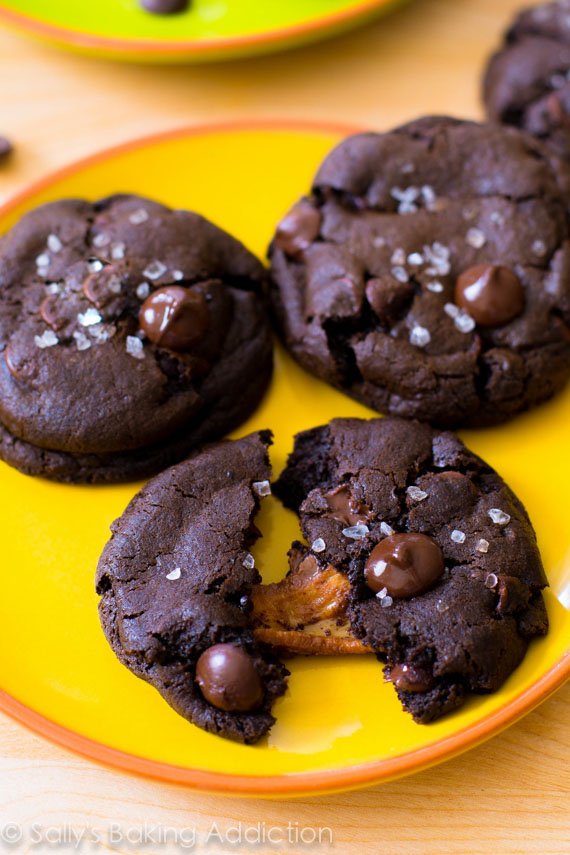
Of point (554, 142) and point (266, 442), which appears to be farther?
point (554, 142)

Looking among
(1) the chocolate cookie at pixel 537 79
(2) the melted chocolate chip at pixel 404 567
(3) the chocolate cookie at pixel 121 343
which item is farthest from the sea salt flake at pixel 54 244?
(1) the chocolate cookie at pixel 537 79

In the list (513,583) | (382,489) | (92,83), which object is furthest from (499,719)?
(92,83)

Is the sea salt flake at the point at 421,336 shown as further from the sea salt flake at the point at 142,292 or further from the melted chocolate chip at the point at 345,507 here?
the sea salt flake at the point at 142,292

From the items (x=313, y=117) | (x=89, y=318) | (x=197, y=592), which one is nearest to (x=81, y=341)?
(x=89, y=318)

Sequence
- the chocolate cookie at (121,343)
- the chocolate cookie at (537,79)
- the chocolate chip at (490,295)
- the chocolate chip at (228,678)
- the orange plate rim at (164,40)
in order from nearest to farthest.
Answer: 1. the chocolate chip at (228,678)
2. the chocolate cookie at (121,343)
3. the chocolate chip at (490,295)
4. the chocolate cookie at (537,79)
5. the orange plate rim at (164,40)

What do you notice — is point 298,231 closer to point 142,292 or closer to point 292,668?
point 142,292

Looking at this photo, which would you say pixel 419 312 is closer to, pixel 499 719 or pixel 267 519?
pixel 267 519

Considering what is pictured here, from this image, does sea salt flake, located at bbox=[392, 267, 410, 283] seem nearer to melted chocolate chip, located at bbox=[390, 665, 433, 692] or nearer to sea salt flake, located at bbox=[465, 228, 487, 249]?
sea salt flake, located at bbox=[465, 228, 487, 249]
